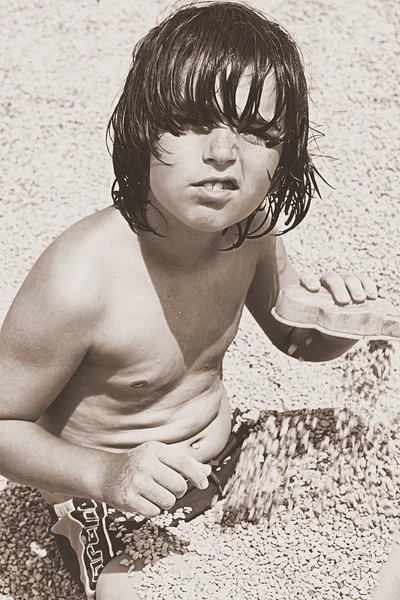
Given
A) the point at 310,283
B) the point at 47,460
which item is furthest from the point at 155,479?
the point at 310,283

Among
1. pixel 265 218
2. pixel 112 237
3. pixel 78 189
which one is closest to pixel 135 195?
pixel 112 237

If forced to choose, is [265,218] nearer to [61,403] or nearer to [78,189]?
[61,403]

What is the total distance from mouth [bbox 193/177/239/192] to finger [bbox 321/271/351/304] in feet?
0.98

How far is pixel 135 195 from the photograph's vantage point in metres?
1.37

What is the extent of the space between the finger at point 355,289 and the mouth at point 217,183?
0.32 metres

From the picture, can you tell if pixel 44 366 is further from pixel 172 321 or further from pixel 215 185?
pixel 215 185

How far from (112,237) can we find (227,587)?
0.53 m

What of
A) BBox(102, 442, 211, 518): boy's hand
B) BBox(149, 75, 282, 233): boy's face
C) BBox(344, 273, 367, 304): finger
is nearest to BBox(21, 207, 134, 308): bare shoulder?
BBox(149, 75, 282, 233): boy's face

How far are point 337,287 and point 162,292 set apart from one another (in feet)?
0.86

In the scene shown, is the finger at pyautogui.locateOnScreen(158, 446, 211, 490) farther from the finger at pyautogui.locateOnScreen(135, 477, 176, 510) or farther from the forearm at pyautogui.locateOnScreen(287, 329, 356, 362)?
the forearm at pyautogui.locateOnScreen(287, 329, 356, 362)

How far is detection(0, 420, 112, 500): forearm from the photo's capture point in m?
1.33

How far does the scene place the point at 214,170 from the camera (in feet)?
3.98

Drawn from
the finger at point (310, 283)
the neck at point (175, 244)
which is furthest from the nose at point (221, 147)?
the finger at point (310, 283)

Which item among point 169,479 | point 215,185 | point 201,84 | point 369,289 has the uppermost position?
point 201,84
